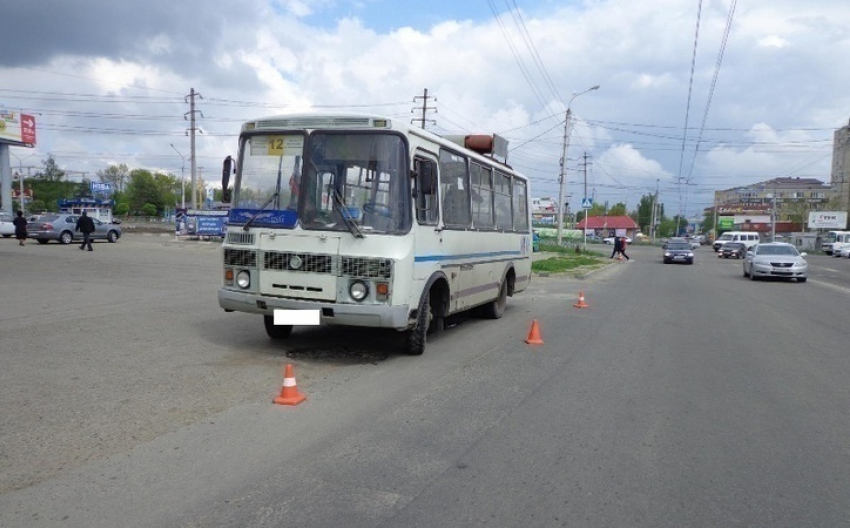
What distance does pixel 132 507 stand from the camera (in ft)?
12.2

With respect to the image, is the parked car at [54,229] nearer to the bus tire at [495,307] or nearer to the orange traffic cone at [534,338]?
the bus tire at [495,307]

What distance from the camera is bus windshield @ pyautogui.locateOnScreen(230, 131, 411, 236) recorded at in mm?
7266

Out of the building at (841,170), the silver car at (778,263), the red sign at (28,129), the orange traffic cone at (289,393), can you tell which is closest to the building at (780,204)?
the building at (841,170)

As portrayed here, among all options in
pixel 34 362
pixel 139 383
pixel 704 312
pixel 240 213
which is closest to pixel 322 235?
pixel 240 213

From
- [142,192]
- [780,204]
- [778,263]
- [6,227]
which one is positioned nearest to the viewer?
[778,263]

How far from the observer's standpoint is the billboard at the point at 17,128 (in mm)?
50969

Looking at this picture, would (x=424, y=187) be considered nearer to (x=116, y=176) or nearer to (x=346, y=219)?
(x=346, y=219)

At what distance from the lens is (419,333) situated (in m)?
7.95

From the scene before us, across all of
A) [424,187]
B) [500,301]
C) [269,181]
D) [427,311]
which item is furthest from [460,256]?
[500,301]

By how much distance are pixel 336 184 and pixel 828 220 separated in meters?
91.2

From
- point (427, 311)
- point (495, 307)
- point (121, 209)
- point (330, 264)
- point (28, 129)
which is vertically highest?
point (28, 129)

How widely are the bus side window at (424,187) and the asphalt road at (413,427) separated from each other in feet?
6.07

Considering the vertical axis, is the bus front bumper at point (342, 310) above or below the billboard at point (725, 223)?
below

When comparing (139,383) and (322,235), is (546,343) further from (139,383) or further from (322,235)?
(139,383)
